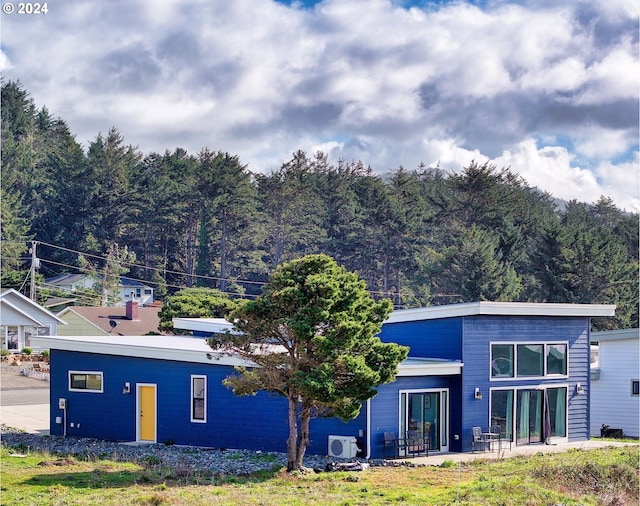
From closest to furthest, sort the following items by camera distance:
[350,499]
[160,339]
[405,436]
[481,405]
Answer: [350,499] → [405,436] → [481,405] → [160,339]

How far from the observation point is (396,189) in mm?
68125

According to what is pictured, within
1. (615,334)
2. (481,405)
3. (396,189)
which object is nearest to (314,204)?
(396,189)

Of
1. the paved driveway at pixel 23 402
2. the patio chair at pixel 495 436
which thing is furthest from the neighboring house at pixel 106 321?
A: the patio chair at pixel 495 436

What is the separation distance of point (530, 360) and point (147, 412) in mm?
9559

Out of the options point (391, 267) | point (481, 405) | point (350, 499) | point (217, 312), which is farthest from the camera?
point (391, 267)

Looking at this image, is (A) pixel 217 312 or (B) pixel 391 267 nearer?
(A) pixel 217 312

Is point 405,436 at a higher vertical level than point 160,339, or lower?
lower

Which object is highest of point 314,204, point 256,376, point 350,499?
point 314,204

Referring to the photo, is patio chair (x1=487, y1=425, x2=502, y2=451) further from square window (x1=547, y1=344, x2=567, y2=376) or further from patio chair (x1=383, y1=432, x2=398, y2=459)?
patio chair (x1=383, y1=432, x2=398, y2=459)

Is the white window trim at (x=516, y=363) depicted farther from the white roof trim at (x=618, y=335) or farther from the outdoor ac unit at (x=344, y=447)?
the outdoor ac unit at (x=344, y=447)

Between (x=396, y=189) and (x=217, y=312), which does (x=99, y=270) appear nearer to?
(x=396, y=189)

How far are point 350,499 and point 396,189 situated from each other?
178 feet

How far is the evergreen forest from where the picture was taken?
207 ft

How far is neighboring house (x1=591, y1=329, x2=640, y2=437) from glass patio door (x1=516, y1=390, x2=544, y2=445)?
494cm
